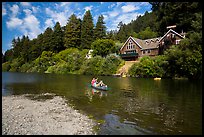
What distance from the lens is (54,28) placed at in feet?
345

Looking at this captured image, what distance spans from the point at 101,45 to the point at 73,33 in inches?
1127

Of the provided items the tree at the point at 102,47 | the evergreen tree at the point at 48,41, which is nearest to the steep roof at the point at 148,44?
the tree at the point at 102,47

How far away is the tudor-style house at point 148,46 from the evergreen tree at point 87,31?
21.5 metres

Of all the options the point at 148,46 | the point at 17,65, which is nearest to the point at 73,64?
the point at 148,46

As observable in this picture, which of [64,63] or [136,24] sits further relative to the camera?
[136,24]

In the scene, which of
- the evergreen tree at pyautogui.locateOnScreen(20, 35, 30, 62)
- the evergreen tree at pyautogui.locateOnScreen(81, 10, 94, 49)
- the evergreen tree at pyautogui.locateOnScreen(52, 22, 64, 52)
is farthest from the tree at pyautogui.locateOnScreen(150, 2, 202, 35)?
the evergreen tree at pyautogui.locateOnScreen(20, 35, 30, 62)

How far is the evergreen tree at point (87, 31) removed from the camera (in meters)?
92.6

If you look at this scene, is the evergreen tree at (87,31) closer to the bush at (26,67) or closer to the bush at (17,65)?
the bush at (26,67)

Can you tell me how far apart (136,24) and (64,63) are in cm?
6788

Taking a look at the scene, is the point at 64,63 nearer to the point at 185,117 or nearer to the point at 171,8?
the point at 171,8

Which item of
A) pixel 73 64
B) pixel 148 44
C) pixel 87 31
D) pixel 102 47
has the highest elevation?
pixel 87 31

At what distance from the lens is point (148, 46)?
226 ft

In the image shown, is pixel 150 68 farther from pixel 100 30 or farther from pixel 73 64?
pixel 100 30

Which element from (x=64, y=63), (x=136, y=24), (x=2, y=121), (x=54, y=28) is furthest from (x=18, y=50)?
(x=2, y=121)
